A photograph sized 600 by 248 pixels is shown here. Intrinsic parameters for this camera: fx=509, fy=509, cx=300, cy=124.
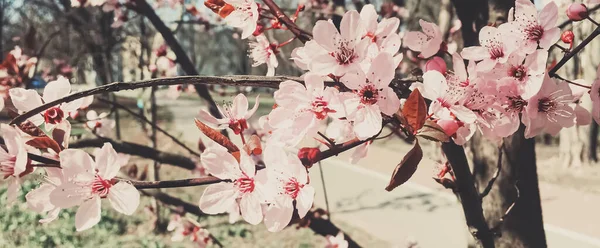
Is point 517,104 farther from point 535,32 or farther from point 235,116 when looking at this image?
point 235,116

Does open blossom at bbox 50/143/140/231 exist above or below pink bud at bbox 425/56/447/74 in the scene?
below

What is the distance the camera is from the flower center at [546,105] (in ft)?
2.96

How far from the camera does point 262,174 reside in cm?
85

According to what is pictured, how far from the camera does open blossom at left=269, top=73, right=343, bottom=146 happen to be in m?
0.83

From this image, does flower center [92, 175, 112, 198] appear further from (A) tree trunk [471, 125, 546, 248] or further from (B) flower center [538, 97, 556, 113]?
(A) tree trunk [471, 125, 546, 248]

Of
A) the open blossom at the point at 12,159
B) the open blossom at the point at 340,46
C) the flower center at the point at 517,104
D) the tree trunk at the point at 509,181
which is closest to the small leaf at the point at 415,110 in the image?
the open blossom at the point at 340,46

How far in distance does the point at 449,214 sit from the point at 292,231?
2.11m

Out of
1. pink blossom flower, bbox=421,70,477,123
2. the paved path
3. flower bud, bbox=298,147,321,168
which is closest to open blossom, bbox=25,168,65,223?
flower bud, bbox=298,147,321,168

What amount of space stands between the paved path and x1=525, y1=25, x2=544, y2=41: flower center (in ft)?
12.7

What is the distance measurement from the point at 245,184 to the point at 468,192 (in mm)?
513

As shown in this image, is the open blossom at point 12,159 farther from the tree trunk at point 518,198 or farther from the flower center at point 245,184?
the tree trunk at point 518,198

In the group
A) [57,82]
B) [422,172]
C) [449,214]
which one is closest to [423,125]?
[57,82]

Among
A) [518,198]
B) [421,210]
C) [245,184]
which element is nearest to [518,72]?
[245,184]

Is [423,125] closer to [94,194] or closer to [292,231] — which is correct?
[94,194]
